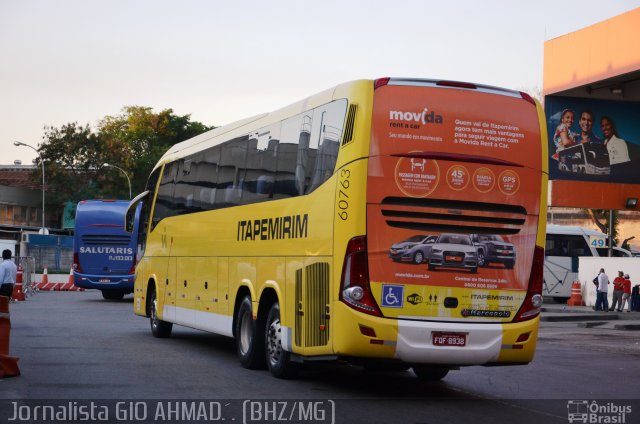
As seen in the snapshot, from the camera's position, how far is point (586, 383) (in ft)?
49.4

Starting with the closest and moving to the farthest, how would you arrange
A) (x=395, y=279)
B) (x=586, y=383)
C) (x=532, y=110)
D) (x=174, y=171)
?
(x=395, y=279) → (x=532, y=110) → (x=586, y=383) → (x=174, y=171)

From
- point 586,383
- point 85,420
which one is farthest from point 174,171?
point 85,420

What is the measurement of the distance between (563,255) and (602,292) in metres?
9.58

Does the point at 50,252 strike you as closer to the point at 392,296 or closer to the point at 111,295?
the point at 111,295

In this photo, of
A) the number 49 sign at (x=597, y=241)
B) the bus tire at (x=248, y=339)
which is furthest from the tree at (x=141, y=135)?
the bus tire at (x=248, y=339)

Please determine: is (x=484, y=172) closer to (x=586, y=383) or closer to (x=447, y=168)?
(x=447, y=168)

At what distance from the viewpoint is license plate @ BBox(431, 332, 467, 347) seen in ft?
39.0

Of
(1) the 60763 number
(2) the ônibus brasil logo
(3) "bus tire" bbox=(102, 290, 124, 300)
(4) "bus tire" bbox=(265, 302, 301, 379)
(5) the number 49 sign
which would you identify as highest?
(2) the ônibus brasil logo

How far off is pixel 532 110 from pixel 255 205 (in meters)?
4.41

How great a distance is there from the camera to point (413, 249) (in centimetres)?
1200

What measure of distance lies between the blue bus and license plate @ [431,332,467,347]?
26.2 meters

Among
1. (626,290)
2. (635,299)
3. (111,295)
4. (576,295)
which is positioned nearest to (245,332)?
(111,295)

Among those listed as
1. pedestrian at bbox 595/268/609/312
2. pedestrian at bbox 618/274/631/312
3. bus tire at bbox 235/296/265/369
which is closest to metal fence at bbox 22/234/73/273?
pedestrian at bbox 595/268/609/312

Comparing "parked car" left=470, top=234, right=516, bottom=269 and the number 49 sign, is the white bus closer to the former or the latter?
the number 49 sign
